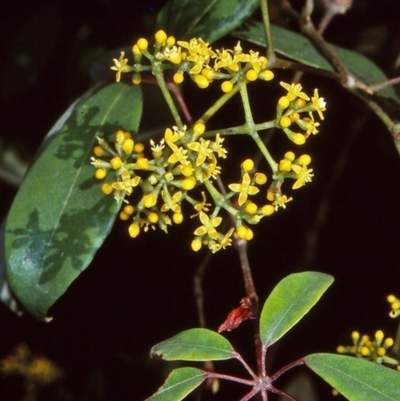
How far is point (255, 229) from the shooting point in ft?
9.33

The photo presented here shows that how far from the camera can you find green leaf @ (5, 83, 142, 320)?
2.08m

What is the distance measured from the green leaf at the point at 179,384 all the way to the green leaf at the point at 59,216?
1.50 feet

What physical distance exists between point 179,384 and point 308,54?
104cm

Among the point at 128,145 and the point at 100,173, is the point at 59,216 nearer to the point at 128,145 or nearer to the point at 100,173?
the point at 100,173

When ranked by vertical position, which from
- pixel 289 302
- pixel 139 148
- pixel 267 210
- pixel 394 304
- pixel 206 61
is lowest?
pixel 394 304

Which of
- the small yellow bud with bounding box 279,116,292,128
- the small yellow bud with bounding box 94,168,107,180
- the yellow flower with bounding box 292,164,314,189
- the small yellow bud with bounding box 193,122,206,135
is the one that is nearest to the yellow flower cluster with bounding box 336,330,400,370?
the yellow flower with bounding box 292,164,314,189

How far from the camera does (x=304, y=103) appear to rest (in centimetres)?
193

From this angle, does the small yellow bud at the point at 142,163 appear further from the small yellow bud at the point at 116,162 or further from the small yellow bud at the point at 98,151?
the small yellow bud at the point at 98,151

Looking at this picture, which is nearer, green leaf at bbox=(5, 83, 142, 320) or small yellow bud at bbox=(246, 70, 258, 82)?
small yellow bud at bbox=(246, 70, 258, 82)

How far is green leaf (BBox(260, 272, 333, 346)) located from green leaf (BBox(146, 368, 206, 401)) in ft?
0.57

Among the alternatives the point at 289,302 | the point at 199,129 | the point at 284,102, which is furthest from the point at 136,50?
the point at 289,302

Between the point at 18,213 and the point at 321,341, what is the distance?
1.26m

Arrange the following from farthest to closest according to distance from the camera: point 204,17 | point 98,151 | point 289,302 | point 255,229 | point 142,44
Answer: point 255,229 → point 204,17 → point 98,151 → point 142,44 → point 289,302

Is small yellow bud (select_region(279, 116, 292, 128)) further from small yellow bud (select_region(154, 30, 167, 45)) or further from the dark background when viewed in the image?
the dark background
